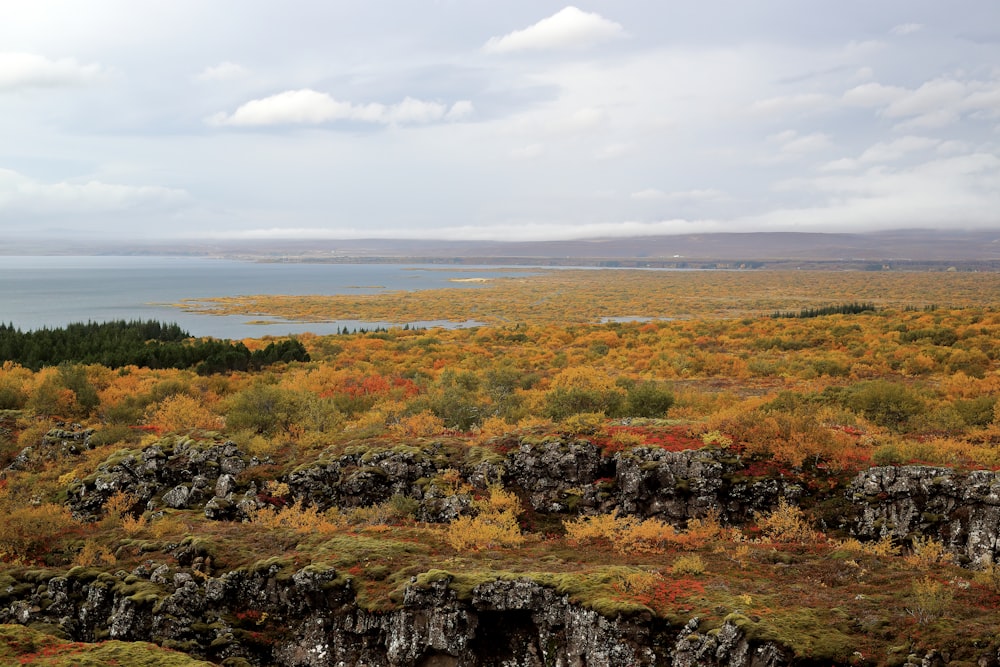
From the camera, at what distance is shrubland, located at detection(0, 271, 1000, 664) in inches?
846

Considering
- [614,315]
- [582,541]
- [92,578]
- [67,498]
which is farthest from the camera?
[614,315]

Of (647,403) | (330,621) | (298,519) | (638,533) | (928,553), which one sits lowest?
(330,621)

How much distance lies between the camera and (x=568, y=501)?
111 feet

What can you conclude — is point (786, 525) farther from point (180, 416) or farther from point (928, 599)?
point (180, 416)

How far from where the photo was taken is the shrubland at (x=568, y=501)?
70.5 ft

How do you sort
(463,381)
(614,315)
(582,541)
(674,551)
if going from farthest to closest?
(614,315) < (463,381) < (582,541) < (674,551)

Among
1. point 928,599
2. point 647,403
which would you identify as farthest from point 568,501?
point 928,599

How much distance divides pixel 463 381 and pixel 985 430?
134 feet

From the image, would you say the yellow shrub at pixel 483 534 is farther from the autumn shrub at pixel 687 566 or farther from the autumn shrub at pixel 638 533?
the autumn shrub at pixel 687 566

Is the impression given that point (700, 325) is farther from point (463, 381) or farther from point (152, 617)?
point (152, 617)

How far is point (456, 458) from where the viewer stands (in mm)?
36812

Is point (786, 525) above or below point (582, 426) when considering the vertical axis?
below

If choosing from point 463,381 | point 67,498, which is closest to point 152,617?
point 67,498

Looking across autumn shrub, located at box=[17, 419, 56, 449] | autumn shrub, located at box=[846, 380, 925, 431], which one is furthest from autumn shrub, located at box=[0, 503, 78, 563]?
autumn shrub, located at box=[846, 380, 925, 431]
